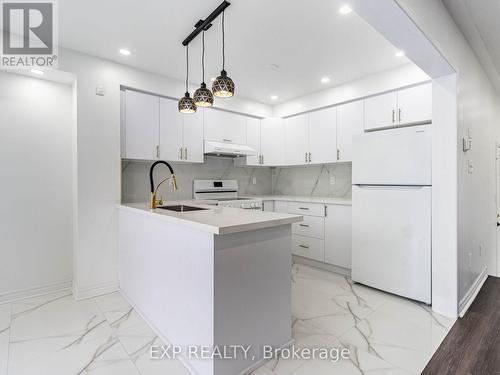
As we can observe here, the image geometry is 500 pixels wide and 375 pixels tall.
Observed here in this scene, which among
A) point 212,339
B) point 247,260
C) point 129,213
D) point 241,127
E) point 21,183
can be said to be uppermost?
point 241,127

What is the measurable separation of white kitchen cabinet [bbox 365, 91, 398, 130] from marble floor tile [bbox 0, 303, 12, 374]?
3.78 metres

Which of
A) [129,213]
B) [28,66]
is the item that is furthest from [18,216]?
[28,66]

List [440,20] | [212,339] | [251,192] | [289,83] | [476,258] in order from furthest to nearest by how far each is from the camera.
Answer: [251,192] < [289,83] < [476,258] < [440,20] < [212,339]

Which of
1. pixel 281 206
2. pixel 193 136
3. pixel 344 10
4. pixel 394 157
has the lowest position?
pixel 281 206

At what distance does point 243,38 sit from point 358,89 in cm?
164

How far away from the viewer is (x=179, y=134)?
3162mm

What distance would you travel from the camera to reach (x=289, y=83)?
10.9ft

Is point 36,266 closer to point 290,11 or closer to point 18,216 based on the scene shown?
point 18,216

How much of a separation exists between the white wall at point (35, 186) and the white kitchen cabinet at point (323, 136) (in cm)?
297

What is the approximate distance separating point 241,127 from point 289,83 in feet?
3.03

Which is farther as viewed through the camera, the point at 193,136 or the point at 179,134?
the point at 193,136

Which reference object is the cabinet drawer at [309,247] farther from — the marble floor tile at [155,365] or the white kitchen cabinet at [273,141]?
the marble floor tile at [155,365]

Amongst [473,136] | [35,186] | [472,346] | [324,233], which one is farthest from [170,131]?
[472,346]

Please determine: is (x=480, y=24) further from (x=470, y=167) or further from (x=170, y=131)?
(x=170, y=131)
